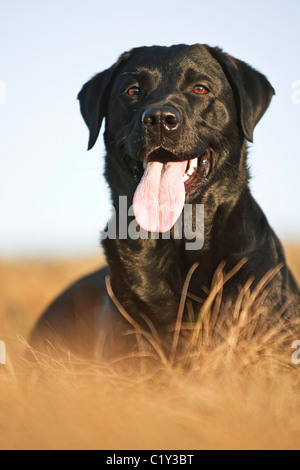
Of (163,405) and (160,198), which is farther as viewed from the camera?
(160,198)

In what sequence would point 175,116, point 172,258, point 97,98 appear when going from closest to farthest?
1. point 175,116
2. point 172,258
3. point 97,98

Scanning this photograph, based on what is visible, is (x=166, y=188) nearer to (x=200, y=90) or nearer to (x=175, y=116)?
(x=175, y=116)

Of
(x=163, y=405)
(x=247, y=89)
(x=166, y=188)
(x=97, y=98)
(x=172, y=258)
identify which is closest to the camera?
(x=163, y=405)

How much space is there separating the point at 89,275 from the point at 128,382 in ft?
8.08

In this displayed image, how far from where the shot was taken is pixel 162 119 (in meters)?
3.61

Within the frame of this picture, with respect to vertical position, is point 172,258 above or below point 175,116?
below

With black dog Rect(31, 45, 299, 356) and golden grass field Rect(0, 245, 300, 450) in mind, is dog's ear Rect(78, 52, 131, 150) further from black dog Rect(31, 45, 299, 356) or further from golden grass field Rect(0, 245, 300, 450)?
golden grass field Rect(0, 245, 300, 450)

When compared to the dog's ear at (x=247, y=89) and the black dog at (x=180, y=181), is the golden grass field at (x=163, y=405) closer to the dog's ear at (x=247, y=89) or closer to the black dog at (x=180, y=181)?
the black dog at (x=180, y=181)

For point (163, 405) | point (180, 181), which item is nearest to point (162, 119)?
point (180, 181)

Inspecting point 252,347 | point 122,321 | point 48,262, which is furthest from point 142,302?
point 48,262

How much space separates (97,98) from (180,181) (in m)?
0.99

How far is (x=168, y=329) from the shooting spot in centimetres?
365

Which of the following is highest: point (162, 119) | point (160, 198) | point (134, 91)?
point (134, 91)
